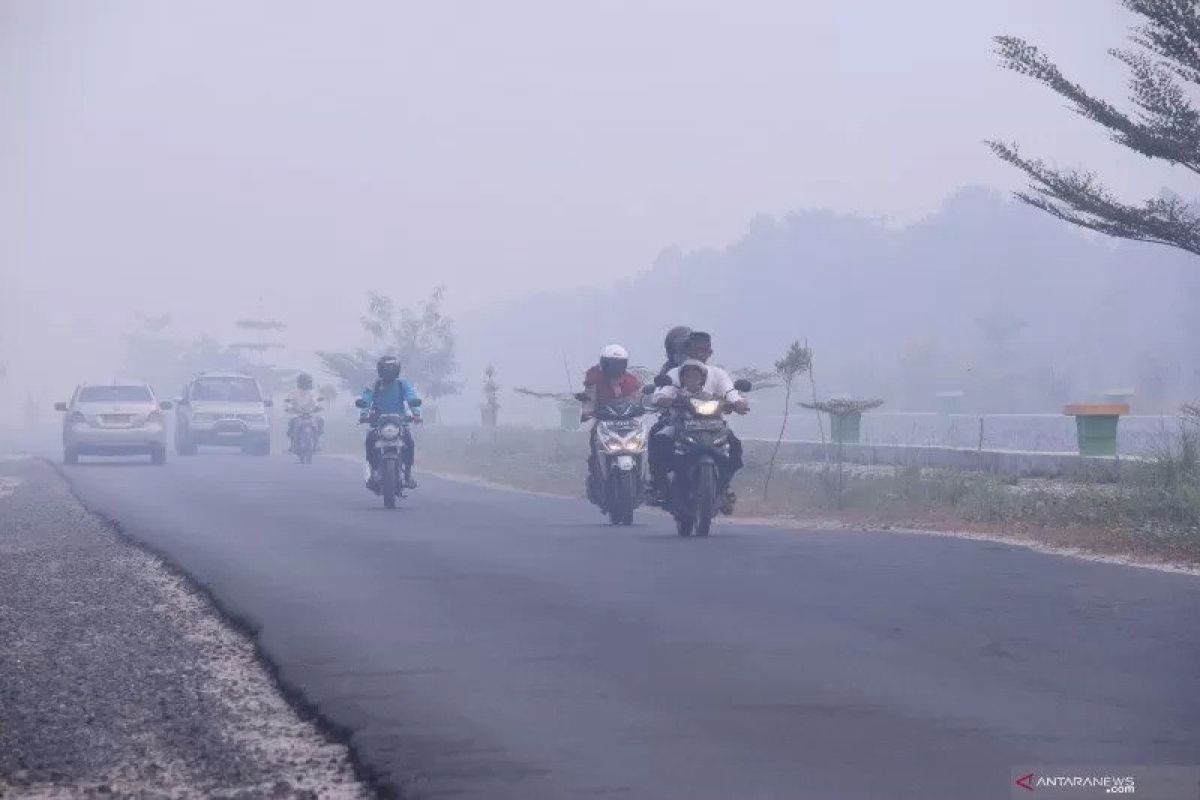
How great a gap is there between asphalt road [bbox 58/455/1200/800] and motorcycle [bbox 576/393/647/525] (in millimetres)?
1973

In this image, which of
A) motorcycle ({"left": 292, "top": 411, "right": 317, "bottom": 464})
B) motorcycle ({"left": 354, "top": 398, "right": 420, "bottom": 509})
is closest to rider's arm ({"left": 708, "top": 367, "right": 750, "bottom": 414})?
motorcycle ({"left": 354, "top": 398, "right": 420, "bottom": 509})

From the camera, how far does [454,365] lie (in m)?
62.7

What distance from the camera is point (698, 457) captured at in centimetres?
1686

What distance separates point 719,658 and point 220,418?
34.9m

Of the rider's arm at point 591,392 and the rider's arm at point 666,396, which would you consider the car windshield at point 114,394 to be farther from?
the rider's arm at point 666,396

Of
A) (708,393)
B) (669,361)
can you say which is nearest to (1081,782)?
(708,393)

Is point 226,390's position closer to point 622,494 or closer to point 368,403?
point 368,403

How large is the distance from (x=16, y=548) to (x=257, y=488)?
993cm

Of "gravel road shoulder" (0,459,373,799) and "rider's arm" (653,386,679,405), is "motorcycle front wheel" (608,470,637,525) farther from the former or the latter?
"gravel road shoulder" (0,459,373,799)

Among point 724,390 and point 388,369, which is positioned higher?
point 388,369

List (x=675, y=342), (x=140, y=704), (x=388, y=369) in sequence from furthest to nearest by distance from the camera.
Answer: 1. (x=388, y=369)
2. (x=675, y=342)
3. (x=140, y=704)

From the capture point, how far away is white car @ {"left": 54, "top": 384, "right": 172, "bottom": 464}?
36.7 metres

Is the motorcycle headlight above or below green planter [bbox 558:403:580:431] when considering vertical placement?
below

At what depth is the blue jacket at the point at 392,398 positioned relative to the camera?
22.7 meters
